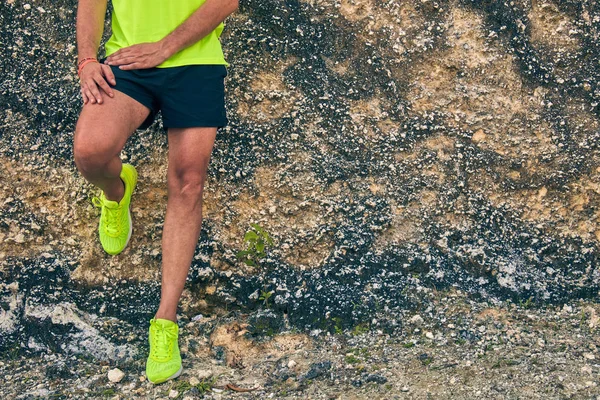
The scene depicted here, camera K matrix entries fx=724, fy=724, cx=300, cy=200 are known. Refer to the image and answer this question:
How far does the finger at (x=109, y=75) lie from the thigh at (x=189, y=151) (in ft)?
1.05

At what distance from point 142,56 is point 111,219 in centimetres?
87

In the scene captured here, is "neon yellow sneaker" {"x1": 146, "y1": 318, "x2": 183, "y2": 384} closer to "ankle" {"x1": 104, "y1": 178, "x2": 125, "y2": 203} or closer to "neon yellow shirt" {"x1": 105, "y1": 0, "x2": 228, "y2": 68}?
"ankle" {"x1": 104, "y1": 178, "x2": 125, "y2": 203}

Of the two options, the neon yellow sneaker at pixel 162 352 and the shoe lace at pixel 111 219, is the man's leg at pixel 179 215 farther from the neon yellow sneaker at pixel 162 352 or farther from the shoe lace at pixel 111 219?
the shoe lace at pixel 111 219

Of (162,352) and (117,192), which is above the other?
(117,192)

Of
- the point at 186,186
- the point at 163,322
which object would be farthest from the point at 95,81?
the point at 163,322

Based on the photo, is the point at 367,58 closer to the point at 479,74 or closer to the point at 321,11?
the point at 321,11

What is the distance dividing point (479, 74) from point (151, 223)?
72.7 inches

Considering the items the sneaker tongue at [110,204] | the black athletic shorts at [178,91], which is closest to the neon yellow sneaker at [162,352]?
the sneaker tongue at [110,204]

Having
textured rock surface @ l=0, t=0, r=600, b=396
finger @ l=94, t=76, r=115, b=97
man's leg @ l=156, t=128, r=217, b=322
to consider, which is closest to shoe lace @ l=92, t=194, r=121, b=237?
textured rock surface @ l=0, t=0, r=600, b=396

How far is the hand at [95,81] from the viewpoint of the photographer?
2.96 meters

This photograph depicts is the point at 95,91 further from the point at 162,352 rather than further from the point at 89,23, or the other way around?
the point at 162,352

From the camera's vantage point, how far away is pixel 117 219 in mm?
3488

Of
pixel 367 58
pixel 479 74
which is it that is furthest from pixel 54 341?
pixel 479 74

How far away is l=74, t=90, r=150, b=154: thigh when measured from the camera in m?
2.90
